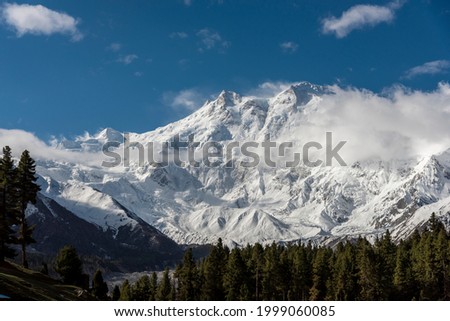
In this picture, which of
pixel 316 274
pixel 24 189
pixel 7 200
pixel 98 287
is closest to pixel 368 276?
pixel 316 274

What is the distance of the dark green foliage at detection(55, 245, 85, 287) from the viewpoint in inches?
5172

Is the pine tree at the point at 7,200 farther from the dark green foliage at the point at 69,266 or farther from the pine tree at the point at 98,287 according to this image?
the pine tree at the point at 98,287

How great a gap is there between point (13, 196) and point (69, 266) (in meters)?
49.8

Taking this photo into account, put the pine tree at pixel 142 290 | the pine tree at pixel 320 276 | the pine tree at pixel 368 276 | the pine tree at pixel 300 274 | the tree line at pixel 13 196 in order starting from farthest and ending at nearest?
the pine tree at pixel 142 290 < the pine tree at pixel 300 274 < the pine tree at pixel 320 276 < the pine tree at pixel 368 276 < the tree line at pixel 13 196

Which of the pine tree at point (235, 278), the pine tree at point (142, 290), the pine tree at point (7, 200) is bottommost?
the pine tree at point (142, 290)

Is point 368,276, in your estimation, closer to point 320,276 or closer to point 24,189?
point 320,276

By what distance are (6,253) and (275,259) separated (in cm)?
6871

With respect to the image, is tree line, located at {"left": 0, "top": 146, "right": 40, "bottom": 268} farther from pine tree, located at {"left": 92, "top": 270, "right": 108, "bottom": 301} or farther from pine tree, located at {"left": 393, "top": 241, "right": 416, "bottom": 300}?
pine tree, located at {"left": 393, "top": 241, "right": 416, "bottom": 300}

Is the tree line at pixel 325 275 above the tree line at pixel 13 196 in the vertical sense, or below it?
below

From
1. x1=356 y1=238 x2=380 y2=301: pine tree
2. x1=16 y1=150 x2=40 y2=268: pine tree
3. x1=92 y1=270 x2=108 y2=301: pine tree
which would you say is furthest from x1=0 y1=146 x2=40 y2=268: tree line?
x1=92 y1=270 x2=108 y2=301: pine tree

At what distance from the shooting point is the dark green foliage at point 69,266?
5172 inches

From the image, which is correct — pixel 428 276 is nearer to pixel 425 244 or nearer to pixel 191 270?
pixel 425 244

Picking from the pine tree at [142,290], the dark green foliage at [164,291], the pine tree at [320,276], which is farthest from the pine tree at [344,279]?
the pine tree at [142,290]
